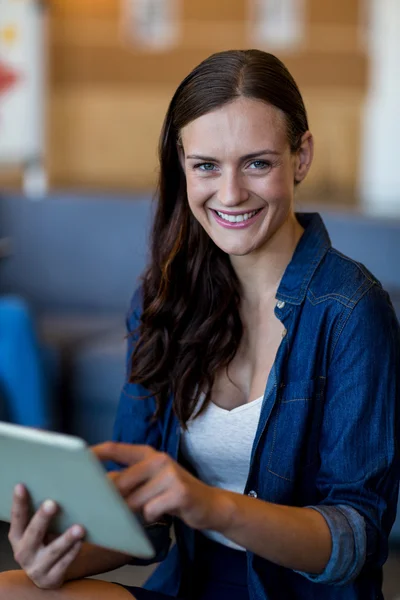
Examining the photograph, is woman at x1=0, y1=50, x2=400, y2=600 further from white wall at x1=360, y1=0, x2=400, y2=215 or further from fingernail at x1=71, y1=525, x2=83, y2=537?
white wall at x1=360, y1=0, x2=400, y2=215

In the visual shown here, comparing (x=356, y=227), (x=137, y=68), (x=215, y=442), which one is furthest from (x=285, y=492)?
(x=137, y=68)

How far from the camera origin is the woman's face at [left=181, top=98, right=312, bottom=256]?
4.03 feet

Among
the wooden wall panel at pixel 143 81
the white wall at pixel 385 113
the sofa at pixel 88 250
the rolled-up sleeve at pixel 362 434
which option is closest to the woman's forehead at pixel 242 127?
the rolled-up sleeve at pixel 362 434

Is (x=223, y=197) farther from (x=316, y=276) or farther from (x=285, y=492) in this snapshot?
(x=285, y=492)

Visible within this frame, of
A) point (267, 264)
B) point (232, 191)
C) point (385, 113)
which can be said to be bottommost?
point (385, 113)

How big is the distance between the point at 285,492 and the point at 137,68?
8.16 meters

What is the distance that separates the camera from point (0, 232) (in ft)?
12.5

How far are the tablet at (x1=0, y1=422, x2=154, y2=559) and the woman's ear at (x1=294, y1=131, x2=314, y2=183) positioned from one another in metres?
0.59

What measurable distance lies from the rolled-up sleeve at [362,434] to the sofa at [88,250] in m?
2.17

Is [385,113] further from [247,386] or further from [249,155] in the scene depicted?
[249,155]

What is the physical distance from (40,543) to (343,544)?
37cm

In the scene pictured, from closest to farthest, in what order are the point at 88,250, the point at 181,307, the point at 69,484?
the point at 69,484 < the point at 181,307 < the point at 88,250

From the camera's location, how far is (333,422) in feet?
4.03

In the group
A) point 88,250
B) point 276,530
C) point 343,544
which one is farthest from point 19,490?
point 88,250
